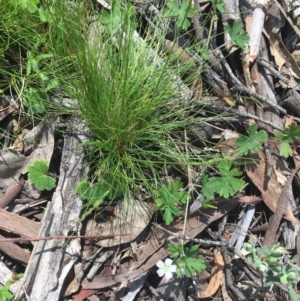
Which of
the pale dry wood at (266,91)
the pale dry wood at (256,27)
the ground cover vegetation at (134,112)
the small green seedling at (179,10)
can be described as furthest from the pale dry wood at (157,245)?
the small green seedling at (179,10)

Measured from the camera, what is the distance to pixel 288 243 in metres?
1.91

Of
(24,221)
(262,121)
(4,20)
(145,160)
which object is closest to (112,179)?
(145,160)

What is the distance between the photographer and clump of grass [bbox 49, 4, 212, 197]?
179 cm

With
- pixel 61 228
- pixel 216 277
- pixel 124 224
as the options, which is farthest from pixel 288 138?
pixel 61 228

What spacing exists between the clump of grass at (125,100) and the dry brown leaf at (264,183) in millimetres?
240

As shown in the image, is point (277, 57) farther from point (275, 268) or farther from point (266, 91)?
point (275, 268)

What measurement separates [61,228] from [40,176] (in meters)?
0.23

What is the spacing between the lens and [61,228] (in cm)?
179

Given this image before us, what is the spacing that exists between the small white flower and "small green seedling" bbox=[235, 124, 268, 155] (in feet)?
1.77

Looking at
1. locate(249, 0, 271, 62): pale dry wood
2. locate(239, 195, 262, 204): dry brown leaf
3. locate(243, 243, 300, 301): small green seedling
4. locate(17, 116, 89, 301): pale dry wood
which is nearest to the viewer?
locate(243, 243, 300, 301): small green seedling

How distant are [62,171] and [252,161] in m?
0.80

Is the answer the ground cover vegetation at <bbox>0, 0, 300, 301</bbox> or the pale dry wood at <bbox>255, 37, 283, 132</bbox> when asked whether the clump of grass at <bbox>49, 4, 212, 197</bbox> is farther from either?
the pale dry wood at <bbox>255, 37, 283, 132</bbox>

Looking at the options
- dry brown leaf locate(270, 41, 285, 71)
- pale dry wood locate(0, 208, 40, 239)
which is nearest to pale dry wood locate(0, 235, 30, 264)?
pale dry wood locate(0, 208, 40, 239)

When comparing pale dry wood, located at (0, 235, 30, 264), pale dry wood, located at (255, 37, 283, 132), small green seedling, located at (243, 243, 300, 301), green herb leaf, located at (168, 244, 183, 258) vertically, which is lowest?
pale dry wood, located at (0, 235, 30, 264)
